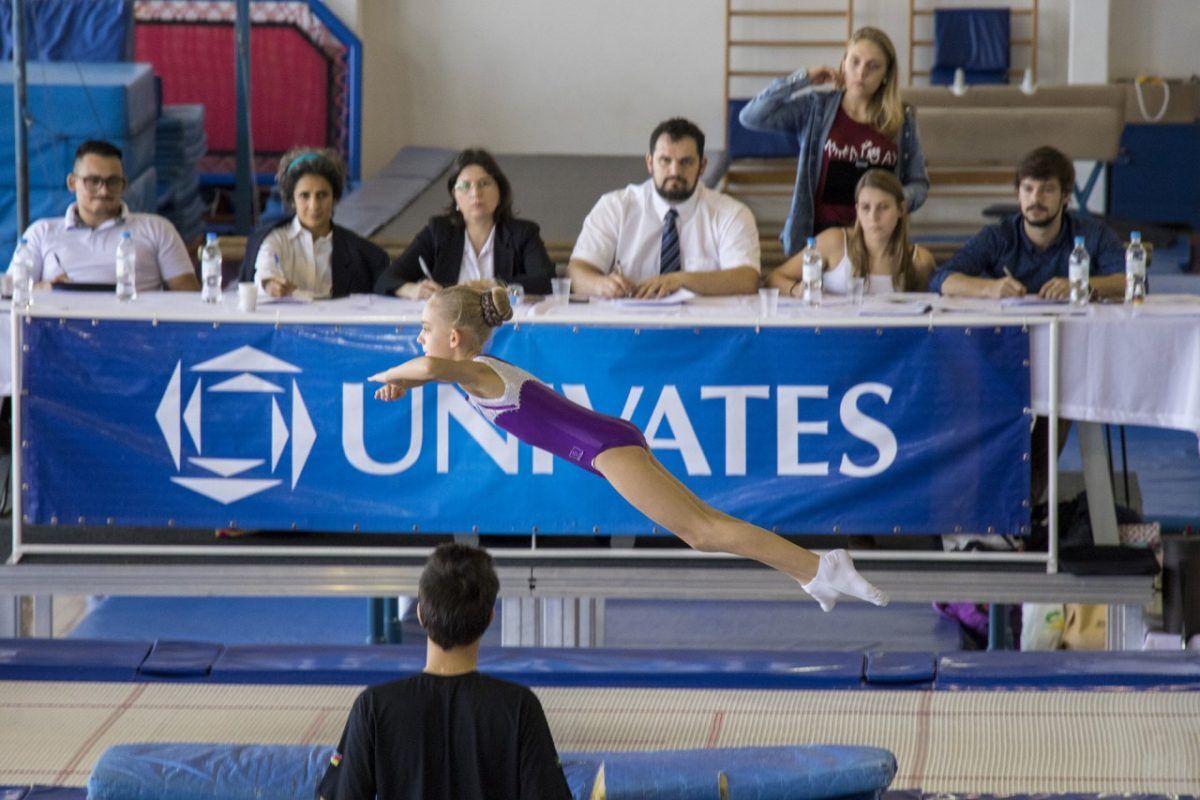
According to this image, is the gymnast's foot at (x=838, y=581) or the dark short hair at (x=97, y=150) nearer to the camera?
the gymnast's foot at (x=838, y=581)

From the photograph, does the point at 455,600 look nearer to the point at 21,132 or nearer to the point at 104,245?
the point at 104,245

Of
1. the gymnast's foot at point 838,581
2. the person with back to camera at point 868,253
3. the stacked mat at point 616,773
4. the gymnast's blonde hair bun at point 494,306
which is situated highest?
the person with back to camera at point 868,253

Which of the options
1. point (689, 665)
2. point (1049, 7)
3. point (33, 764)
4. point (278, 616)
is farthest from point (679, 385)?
point (1049, 7)

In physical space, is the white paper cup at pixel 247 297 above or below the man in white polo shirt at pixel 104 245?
below

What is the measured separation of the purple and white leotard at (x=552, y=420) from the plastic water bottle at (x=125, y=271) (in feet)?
7.13

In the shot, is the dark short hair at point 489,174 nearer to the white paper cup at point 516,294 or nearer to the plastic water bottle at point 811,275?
the white paper cup at point 516,294

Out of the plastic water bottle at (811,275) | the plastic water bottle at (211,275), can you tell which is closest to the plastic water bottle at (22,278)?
the plastic water bottle at (211,275)

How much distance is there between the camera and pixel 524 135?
13.4m

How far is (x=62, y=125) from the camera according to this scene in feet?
31.5

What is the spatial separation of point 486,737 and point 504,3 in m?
11.2

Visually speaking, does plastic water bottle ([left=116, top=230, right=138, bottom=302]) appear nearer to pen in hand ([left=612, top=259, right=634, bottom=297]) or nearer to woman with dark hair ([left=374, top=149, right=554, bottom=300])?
woman with dark hair ([left=374, top=149, right=554, bottom=300])

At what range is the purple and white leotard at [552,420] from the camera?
3799mm

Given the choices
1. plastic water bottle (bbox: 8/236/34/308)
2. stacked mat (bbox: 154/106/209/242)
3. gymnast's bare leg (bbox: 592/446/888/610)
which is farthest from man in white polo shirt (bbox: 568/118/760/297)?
stacked mat (bbox: 154/106/209/242)

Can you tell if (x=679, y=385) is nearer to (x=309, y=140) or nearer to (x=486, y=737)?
(x=486, y=737)
